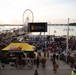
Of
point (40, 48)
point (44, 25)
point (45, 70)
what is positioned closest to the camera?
point (45, 70)

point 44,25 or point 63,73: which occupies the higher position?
point 44,25

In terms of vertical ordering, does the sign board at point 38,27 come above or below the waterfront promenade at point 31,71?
above

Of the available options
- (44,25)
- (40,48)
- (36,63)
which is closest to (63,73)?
(36,63)

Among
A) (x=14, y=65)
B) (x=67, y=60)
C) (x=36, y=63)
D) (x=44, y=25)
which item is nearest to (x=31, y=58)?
(x=36, y=63)

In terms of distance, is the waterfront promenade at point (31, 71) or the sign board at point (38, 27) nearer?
the waterfront promenade at point (31, 71)

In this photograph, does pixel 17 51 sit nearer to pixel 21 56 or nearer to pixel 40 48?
pixel 21 56

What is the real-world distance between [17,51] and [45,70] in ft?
13.5

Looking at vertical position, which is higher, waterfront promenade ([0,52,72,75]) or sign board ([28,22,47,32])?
sign board ([28,22,47,32])

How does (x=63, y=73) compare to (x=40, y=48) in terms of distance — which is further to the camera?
(x=40, y=48)

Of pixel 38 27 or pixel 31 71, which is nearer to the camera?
pixel 31 71

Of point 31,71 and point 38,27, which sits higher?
point 38,27

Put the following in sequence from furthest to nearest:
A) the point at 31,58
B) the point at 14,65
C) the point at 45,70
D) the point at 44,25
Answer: the point at 44,25 → the point at 31,58 → the point at 14,65 → the point at 45,70

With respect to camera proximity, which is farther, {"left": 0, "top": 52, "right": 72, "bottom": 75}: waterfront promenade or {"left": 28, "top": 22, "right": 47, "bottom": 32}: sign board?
{"left": 28, "top": 22, "right": 47, "bottom": 32}: sign board

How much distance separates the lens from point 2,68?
2006 cm
